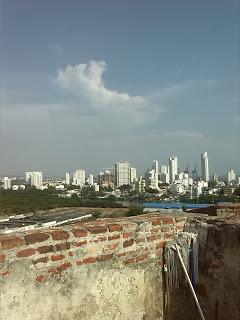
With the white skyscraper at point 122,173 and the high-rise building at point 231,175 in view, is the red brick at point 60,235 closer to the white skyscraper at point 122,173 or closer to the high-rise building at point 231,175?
the white skyscraper at point 122,173

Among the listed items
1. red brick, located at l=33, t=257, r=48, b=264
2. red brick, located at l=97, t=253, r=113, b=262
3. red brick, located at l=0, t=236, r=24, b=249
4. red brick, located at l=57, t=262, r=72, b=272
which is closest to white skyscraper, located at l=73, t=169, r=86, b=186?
red brick, located at l=97, t=253, r=113, b=262

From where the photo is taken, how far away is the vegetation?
5884cm

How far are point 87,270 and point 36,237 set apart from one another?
54 centimetres

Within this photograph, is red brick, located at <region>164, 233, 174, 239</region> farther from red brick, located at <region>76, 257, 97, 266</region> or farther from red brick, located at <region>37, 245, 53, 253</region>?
red brick, located at <region>37, 245, 53, 253</region>

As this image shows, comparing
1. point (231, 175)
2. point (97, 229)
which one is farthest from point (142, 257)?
point (231, 175)

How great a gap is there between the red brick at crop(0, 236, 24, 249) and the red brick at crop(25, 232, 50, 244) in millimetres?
53

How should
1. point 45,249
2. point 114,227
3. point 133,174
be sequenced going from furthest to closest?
1. point 133,174
2. point 114,227
3. point 45,249

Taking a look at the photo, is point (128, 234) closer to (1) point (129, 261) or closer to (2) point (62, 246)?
(1) point (129, 261)

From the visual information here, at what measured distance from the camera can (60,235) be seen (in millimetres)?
2951

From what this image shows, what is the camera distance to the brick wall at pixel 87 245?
272cm

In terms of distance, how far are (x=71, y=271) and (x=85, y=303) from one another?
0.30 metres

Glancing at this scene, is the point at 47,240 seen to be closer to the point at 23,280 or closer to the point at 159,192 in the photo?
the point at 23,280

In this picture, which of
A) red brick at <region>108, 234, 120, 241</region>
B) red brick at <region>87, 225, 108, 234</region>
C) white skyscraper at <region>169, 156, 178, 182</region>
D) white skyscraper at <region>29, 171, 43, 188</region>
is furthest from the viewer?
white skyscraper at <region>169, 156, 178, 182</region>

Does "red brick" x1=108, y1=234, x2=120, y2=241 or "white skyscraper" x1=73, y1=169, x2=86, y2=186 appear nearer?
"red brick" x1=108, y1=234, x2=120, y2=241
